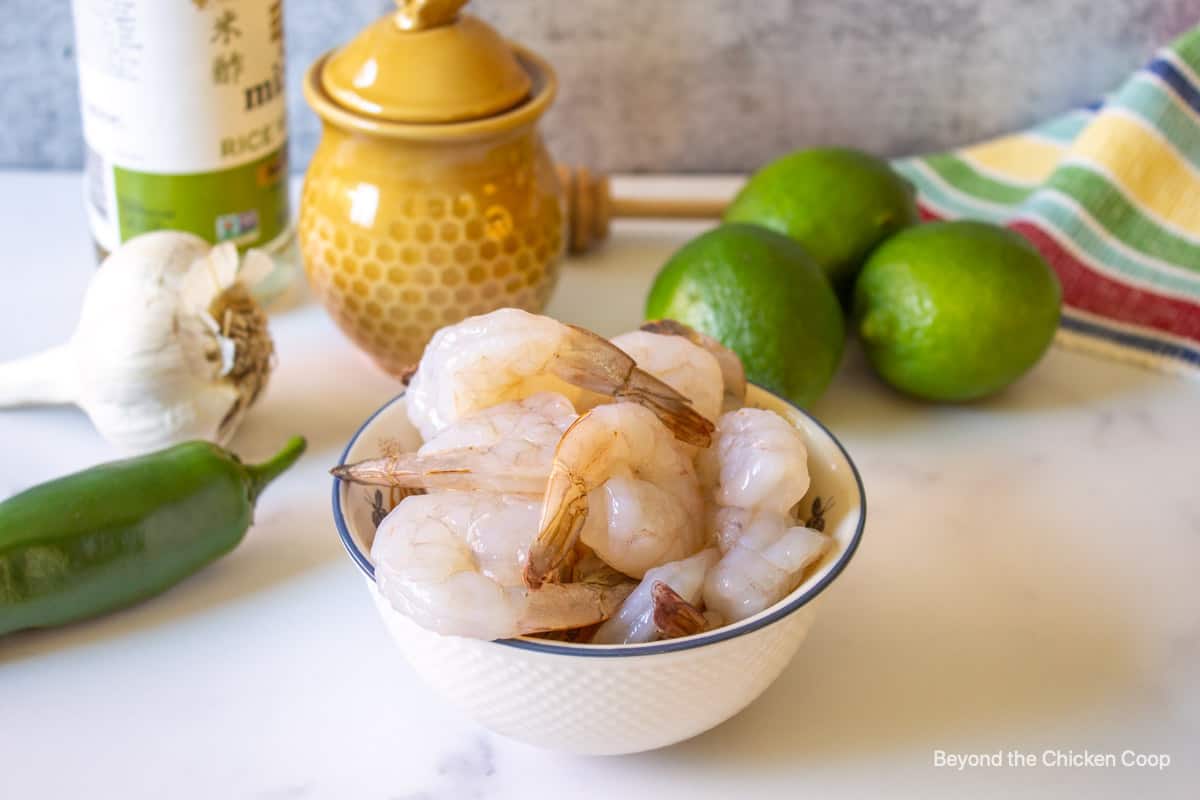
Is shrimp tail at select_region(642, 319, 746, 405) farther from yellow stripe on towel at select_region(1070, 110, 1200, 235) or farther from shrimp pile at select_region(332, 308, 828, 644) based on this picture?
yellow stripe on towel at select_region(1070, 110, 1200, 235)

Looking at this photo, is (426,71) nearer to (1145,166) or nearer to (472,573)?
(472,573)

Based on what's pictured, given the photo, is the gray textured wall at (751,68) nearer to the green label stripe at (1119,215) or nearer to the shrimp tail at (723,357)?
the green label stripe at (1119,215)

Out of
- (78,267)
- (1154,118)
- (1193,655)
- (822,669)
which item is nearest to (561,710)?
(822,669)

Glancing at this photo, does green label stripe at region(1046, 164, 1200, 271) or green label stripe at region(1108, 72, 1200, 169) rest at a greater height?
green label stripe at region(1108, 72, 1200, 169)

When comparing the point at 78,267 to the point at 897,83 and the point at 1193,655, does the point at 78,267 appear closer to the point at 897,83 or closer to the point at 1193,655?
the point at 897,83

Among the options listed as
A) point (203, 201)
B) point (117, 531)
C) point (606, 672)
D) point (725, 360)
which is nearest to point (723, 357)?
point (725, 360)

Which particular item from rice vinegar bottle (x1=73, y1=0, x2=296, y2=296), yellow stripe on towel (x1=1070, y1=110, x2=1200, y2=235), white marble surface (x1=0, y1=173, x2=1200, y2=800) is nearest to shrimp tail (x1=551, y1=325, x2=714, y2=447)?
white marble surface (x1=0, y1=173, x2=1200, y2=800)
